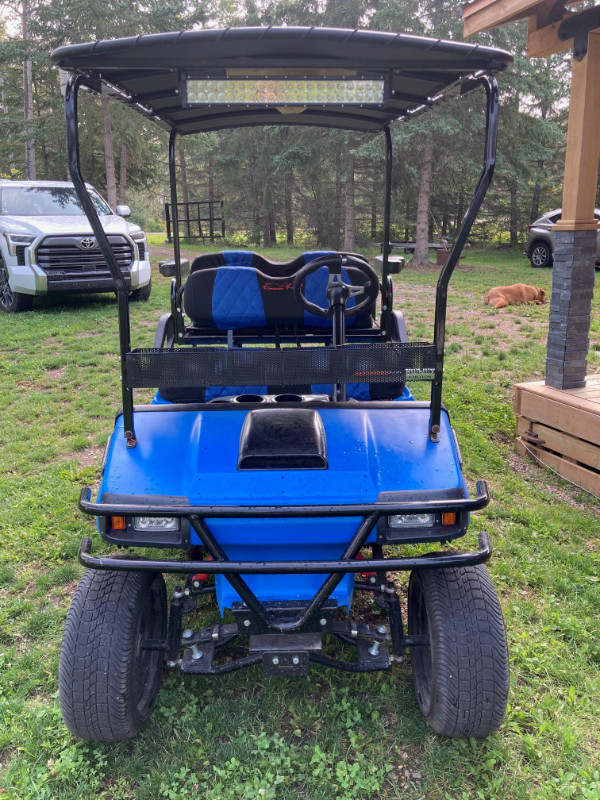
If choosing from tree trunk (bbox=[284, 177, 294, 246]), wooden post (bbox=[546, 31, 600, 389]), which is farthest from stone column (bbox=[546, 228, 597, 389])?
tree trunk (bbox=[284, 177, 294, 246])

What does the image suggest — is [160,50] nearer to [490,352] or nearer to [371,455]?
[371,455]

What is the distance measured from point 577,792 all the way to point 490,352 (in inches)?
244

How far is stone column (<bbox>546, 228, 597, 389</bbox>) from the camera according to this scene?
498 cm

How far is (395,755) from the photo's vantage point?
2.34 meters

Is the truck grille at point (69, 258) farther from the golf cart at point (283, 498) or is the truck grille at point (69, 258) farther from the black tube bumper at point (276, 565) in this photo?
the black tube bumper at point (276, 565)

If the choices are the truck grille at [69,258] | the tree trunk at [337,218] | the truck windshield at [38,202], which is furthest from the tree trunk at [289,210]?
the truck grille at [69,258]

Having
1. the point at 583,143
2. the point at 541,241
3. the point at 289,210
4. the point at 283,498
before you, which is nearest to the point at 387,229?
the point at 583,143

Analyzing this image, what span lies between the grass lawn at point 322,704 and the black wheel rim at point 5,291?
5.87m

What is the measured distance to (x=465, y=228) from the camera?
7.29 feet

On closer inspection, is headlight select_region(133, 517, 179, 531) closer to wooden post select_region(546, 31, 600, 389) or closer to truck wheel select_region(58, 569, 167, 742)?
truck wheel select_region(58, 569, 167, 742)

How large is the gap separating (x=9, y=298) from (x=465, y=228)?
9.54 metres

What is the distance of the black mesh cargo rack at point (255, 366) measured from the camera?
2232 mm

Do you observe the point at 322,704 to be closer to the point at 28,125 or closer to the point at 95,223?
the point at 95,223

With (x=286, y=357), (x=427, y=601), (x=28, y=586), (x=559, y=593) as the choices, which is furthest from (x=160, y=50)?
(x=559, y=593)
